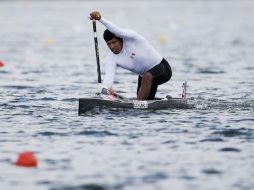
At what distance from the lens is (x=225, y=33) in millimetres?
51312

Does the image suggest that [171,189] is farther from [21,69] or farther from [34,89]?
[21,69]

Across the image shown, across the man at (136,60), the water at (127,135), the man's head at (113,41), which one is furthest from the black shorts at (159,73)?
the man's head at (113,41)

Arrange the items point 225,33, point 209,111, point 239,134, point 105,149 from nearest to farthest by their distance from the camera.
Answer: point 105,149 → point 239,134 → point 209,111 → point 225,33

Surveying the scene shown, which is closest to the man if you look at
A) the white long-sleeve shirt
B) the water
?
the white long-sleeve shirt

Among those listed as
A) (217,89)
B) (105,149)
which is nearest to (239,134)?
(105,149)

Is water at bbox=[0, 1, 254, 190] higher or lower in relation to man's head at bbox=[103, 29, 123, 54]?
lower

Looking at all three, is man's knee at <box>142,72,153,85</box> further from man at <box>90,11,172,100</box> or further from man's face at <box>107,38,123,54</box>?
man's face at <box>107,38,123,54</box>

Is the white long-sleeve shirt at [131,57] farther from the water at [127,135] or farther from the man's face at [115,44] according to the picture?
the water at [127,135]

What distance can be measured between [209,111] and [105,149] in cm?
435

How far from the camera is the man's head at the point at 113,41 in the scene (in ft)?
54.9

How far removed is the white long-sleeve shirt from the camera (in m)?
16.8

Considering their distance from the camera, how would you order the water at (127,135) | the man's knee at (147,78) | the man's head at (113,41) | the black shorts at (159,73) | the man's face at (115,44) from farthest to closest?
the black shorts at (159,73) < the man's knee at (147,78) < the man's face at (115,44) < the man's head at (113,41) < the water at (127,135)

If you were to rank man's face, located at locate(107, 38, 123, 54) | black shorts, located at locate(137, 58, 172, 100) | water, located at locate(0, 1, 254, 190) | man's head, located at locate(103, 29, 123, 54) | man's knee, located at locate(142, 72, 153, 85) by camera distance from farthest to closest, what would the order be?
black shorts, located at locate(137, 58, 172, 100) → man's knee, located at locate(142, 72, 153, 85) → man's face, located at locate(107, 38, 123, 54) → man's head, located at locate(103, 29, 123, 54) → water, located at locate(0, 1, 254, 190)

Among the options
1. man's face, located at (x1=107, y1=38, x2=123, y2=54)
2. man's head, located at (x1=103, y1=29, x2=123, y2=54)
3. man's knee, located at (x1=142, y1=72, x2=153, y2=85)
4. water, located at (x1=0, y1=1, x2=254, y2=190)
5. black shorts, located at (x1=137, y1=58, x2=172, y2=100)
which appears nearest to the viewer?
water, located at (x1=0, y1=1, x2=254, y2=190)
